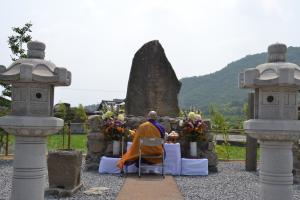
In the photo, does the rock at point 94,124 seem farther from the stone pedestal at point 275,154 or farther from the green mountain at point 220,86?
the green mountain at point 220,86

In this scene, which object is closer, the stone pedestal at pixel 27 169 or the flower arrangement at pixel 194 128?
the stone pedestal at pixel 27 169

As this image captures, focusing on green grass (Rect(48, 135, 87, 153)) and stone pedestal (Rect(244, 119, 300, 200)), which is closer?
stone pedestal (Rect(244, 119, 300, 200))

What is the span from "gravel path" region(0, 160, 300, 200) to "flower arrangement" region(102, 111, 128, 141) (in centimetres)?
113

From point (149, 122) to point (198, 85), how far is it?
142 m

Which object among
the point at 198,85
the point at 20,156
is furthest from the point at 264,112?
the point at 198,85

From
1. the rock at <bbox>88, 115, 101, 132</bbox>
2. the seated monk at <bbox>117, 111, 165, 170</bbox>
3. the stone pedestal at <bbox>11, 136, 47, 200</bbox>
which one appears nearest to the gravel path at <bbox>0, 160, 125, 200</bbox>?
the seated monk at <bbox>117, 111, 165, 170</bbox>

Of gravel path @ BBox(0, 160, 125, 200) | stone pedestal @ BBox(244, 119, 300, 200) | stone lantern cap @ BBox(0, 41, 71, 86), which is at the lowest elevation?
gravel path @ BBox(0, 160, 125, 200)

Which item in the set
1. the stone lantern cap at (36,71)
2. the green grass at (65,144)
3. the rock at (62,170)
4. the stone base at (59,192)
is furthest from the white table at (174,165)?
the stone lantern cap at (36,71)

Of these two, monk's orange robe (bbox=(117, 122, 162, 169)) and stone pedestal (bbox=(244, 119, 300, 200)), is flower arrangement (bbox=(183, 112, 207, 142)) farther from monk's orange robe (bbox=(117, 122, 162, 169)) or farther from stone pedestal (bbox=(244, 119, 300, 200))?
stone pedestal (bbox=(244, 119, 300, 200))

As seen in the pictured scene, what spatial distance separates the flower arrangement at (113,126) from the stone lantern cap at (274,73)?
→ 619cm

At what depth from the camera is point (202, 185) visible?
29.9 feet

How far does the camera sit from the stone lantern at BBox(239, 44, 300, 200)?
4.94 metres

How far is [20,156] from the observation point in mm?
5250

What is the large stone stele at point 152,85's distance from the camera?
43.7 feet
